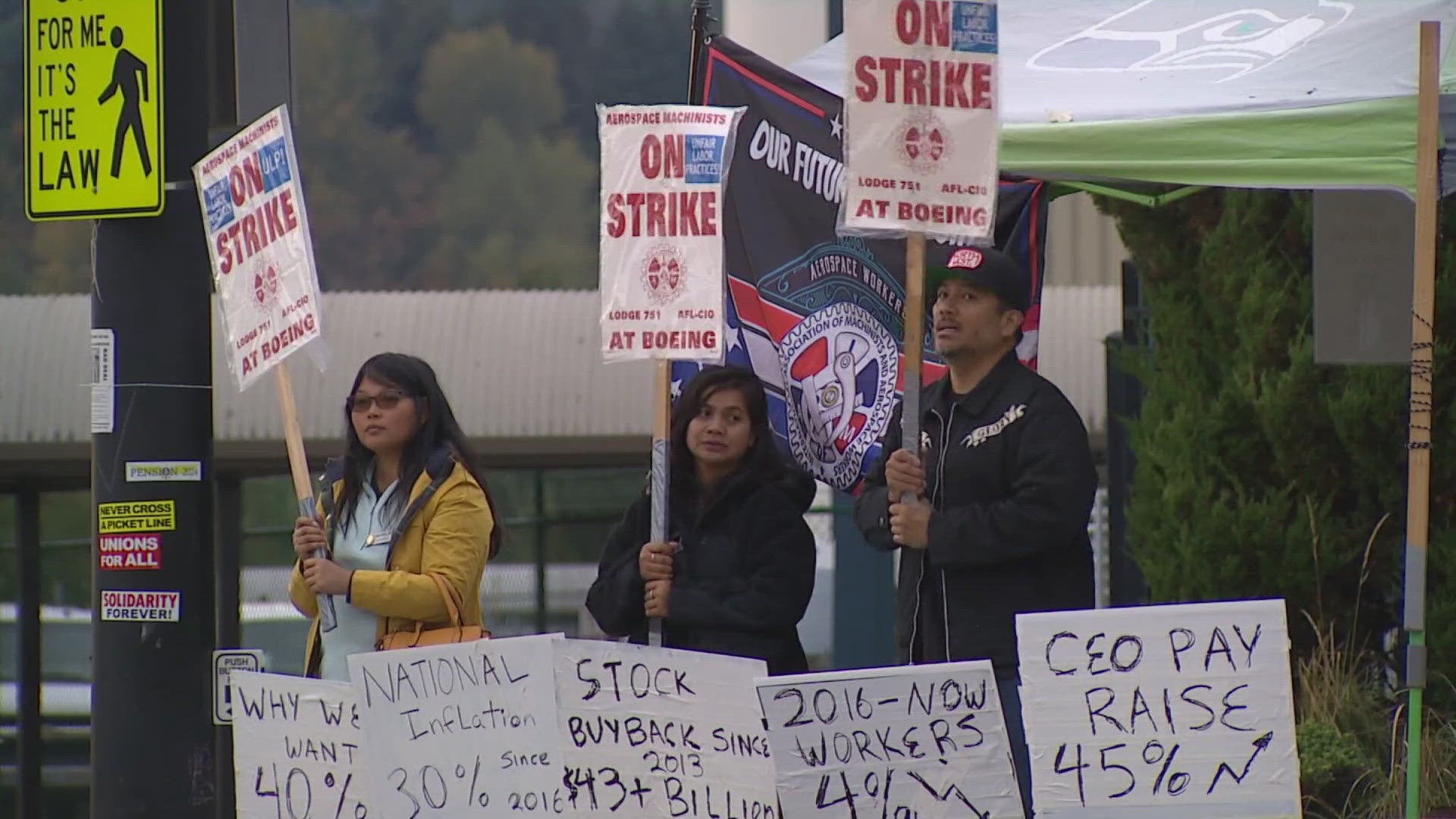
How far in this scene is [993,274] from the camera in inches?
208

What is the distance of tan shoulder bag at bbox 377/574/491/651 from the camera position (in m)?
5.32

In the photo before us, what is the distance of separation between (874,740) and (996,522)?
2.21ft

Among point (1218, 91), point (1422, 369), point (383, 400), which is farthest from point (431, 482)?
point (1422, 369)

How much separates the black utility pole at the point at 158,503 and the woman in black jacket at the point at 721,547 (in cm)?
124

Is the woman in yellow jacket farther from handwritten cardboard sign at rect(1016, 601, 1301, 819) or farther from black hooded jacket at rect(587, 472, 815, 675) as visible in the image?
handwritten cardboard sign at rect(1016, 601, 1301, 819)

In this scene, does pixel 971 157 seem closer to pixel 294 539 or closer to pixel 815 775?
pixel 815 775

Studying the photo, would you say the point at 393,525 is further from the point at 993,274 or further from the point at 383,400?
the point at 993,274

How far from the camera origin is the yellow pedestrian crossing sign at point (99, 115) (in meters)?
5.98

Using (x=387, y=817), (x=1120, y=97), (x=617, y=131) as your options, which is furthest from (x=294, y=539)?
(x=1120, y=97)

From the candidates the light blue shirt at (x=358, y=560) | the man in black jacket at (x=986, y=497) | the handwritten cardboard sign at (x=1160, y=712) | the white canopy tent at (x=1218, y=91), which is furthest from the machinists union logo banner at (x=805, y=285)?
the handwritten cardboard sign at (x=1160, y=712)

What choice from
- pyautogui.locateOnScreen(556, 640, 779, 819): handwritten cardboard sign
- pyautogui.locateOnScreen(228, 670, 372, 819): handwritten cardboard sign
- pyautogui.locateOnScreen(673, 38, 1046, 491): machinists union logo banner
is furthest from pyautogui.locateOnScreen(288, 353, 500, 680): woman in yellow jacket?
pyautogui.locateOnScreen(673, 38, 1046, 491): machinists union logo banner

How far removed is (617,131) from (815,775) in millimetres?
1743

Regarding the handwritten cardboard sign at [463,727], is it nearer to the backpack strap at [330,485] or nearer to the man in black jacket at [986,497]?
the backpack strap at [330,485]

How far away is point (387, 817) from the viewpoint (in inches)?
190
